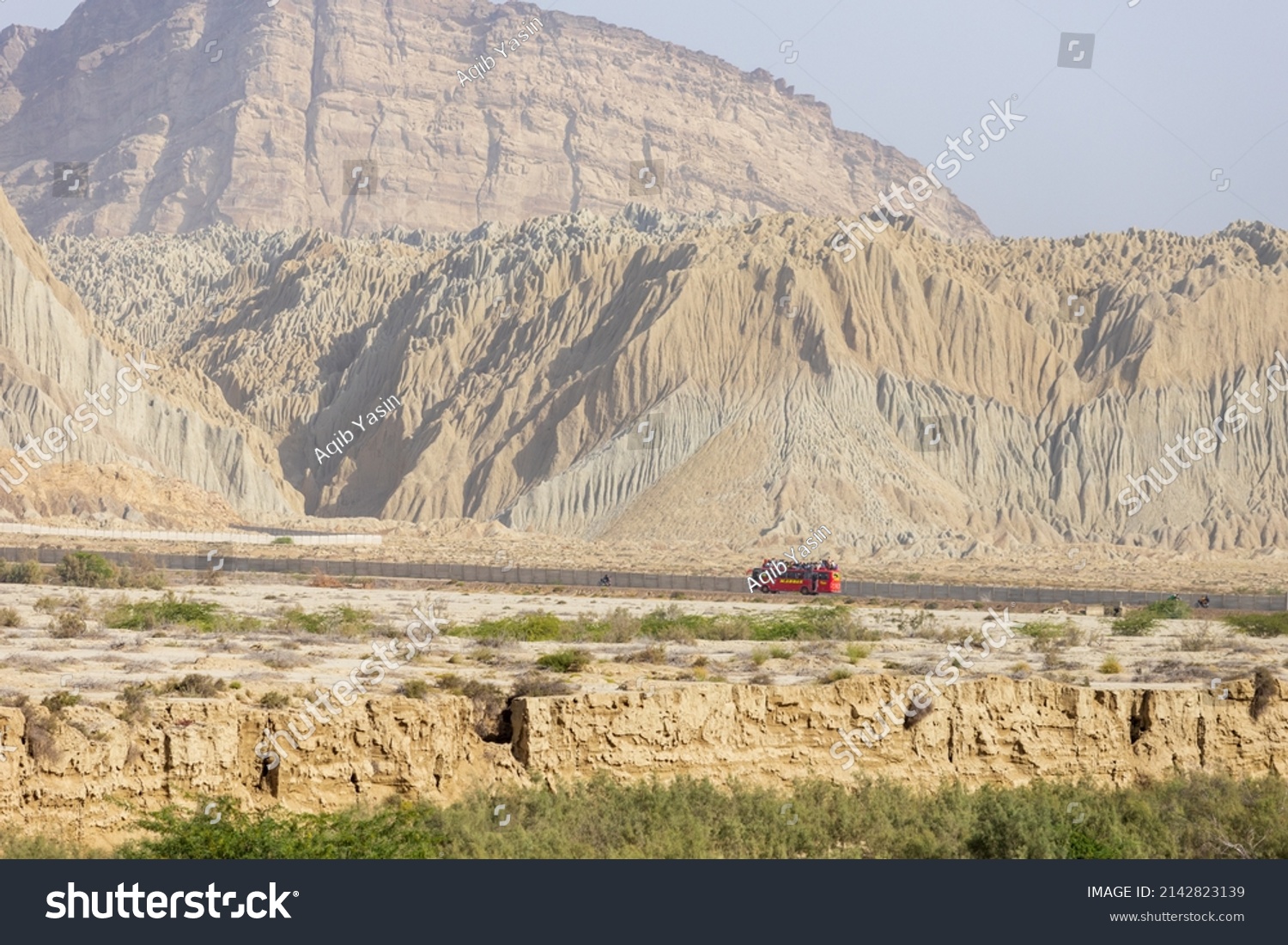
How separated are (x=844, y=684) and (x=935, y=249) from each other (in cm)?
8315

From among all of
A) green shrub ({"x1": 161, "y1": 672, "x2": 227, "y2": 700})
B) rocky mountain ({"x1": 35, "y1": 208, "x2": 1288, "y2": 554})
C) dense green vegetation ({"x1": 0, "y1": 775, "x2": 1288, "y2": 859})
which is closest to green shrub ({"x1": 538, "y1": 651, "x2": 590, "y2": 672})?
green shrub ({"x1": 161, "y1": 672, "x2": 227, "y2": 700})

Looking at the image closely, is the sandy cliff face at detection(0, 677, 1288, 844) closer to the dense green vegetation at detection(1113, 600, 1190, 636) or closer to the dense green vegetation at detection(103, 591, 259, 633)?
the dense green vegetation at detection(103, 591, 259, 633)

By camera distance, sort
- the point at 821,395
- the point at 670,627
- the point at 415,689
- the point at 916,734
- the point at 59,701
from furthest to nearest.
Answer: the point at 821,395
the point at 670,627
the point at 415,689
the point at 916,734
the point at 59,701

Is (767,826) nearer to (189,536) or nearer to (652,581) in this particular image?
(652,581)

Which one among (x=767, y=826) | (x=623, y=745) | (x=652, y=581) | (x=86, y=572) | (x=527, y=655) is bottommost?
(x=767, y=826)

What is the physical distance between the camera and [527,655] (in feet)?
86.2

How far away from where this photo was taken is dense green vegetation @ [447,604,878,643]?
101 ft

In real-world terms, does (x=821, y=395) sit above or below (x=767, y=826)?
above

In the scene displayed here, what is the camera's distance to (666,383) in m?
87.9

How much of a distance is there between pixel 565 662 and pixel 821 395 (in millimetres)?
61939

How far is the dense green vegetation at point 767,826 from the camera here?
14656mm

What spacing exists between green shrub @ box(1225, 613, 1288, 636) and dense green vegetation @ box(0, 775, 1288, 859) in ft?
58.8

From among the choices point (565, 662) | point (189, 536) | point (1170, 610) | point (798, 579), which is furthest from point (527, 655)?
point (189, 536)

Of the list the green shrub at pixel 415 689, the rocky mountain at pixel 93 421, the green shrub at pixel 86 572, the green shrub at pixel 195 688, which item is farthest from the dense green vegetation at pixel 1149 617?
the rocky mountain at pixel 93 421
